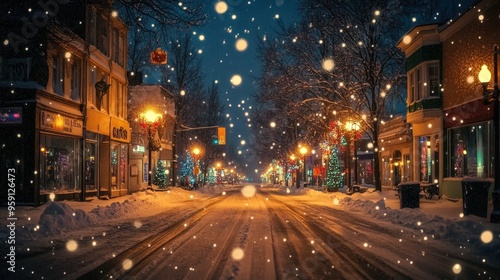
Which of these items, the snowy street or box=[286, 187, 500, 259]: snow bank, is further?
box=[286, 187, 500, 259]: snow bank

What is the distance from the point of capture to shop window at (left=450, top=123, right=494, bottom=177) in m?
23.9

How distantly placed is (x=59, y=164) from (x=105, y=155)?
6.89 metres

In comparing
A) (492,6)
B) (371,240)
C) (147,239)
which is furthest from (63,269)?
(492,6)

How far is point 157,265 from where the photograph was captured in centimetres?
880

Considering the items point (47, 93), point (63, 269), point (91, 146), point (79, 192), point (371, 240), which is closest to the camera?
point (63, 269)

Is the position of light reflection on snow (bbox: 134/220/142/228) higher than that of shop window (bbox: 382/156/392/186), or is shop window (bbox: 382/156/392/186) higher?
shop window (bbox: 382/156/392/186)

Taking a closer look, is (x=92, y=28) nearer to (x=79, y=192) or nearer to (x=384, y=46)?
(x=79, y=192)

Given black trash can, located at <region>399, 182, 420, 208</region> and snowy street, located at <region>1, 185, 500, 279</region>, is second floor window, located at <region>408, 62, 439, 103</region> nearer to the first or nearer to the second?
black trash can, located at <region>399, 182, 420, 208</region>

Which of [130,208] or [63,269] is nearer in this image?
[63,269]

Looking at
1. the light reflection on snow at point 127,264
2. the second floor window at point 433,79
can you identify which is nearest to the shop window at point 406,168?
the second floor window at point 433,79

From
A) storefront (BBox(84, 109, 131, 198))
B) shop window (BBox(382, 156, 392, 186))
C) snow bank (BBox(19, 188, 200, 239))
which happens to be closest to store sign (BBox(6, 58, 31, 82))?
storefront (BBox(84, 109, 131, 198))

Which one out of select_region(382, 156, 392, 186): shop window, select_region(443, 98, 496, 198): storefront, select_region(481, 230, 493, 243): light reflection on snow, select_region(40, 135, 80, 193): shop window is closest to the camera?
select_region(481, 230, 493, 243): light reflection on snow

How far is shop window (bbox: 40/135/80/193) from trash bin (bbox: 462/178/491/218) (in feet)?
60.8

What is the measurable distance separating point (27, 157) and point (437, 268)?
1995cm
